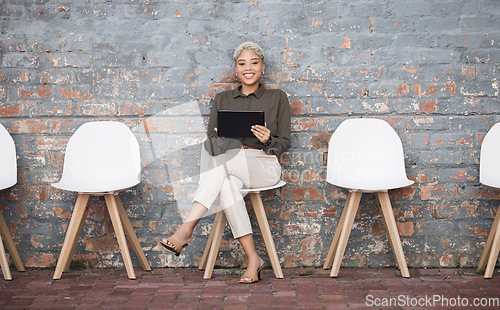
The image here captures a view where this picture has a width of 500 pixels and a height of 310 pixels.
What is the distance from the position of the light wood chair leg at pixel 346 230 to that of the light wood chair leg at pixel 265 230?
0.33 metres

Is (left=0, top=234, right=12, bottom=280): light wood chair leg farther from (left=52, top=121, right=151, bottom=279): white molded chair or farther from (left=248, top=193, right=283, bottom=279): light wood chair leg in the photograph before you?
(left=248, top=193, right=283, bottom=279): light wood chair leg

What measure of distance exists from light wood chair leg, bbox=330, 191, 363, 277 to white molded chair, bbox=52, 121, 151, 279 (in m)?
1.18

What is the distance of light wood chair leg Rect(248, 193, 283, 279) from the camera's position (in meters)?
3.13

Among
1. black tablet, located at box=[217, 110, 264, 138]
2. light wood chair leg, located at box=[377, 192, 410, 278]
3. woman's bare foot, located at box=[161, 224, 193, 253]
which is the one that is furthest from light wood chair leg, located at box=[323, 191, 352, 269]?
woman's bare foot, located at box=[161, 224, 193, 253]

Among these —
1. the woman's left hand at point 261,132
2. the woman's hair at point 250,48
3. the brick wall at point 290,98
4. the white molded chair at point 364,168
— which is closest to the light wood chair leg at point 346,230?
the white molded chair at point 364,168

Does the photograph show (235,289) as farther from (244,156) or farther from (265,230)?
(244,156)

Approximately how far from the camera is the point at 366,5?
132 inches

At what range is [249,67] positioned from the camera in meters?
3.26

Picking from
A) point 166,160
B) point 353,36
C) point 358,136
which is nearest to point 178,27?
point 166,160

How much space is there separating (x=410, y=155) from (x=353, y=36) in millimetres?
844

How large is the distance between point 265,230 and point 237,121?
67 centimetres

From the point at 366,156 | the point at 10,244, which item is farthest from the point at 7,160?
the point at 366,156

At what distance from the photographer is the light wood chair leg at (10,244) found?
129 inches

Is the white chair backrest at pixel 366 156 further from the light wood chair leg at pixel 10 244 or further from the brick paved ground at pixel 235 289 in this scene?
the light wood chair leg at pixel 10 244
